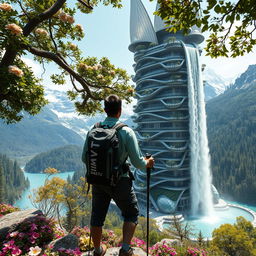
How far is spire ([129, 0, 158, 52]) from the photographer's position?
68787 mm

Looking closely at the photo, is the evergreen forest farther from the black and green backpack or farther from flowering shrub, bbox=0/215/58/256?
the black and green backpack

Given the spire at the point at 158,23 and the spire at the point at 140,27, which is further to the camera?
the spire at the point at 158,23

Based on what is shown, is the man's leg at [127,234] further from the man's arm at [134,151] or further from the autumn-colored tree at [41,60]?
the autumn-colored tree at [41,60]

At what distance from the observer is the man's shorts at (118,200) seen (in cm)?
323

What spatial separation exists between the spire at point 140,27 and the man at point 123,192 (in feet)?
234

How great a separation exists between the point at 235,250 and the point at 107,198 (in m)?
33.3

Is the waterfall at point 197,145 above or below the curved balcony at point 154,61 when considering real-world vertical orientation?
below

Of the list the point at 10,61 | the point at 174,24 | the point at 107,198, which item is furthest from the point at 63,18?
the point at 107,198

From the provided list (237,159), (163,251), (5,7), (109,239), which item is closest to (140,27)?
(237,159)

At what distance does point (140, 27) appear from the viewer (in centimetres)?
7119

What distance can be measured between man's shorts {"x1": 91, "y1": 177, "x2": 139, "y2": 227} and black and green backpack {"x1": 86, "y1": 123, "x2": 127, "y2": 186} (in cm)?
25

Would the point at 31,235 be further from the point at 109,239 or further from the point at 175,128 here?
the point at 175,128

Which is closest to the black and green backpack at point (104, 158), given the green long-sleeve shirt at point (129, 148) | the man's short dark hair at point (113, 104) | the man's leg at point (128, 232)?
the green long-sleeve shirt at point (129, 148)

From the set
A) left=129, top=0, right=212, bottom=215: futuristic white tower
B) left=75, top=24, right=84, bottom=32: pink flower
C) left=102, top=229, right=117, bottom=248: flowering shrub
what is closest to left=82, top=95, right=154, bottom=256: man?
left=102, top=229, right=117, bottom=248: flowering shrub
